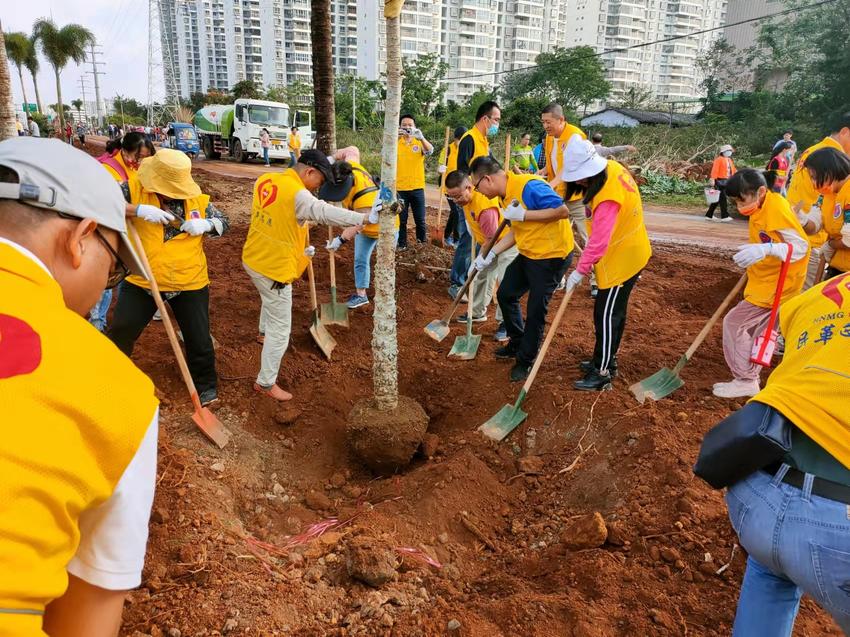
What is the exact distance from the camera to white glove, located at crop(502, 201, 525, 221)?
4.41 m

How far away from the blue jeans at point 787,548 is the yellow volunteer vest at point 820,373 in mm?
142

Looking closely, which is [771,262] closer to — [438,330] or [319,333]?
[438,330]

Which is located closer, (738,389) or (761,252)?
(761,252)

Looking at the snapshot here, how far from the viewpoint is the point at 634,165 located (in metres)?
21.1

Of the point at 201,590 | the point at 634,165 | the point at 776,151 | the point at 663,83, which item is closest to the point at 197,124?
the point at 634,165

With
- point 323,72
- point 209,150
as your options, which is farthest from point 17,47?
point 323,72

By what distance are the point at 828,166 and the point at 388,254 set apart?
11.4 ft

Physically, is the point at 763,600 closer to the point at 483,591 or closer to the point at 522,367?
the point at 483,591

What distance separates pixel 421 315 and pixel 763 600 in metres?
4.75

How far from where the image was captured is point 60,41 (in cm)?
3484

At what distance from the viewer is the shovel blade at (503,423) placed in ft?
13.2

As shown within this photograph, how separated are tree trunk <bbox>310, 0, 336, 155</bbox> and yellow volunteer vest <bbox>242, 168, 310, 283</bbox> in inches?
145

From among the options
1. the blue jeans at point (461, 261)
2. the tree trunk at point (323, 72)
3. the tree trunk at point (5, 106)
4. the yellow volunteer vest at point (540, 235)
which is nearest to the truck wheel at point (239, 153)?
the tree trunk at point (323, 72)

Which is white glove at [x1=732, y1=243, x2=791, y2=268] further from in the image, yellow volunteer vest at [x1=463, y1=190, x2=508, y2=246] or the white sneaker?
yellow volunteer vest at [x1=463, y1=190, x2=508, y2=246]
